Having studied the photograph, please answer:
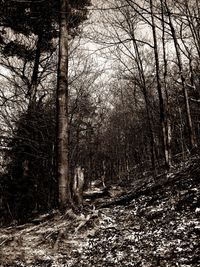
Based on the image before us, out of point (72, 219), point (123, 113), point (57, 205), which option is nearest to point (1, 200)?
point (57, 205)

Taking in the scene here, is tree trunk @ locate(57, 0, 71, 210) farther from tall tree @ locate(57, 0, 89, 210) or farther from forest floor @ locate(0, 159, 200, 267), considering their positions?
forest floor @ locate(0, 159, 200, 267)

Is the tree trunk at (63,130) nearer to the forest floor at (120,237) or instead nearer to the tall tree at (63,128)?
the tall tree at (63,128)

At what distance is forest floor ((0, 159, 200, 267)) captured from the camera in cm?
375

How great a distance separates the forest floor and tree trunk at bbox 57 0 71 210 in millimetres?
577

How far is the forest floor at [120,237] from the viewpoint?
3.75 metres

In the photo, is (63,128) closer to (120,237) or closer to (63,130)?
(63,130)

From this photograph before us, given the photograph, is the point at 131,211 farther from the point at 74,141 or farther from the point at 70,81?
the point at 70,81

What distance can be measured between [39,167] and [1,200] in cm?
196

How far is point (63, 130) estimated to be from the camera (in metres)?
6.51

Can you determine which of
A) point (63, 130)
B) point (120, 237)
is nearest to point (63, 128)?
point (63, 130)

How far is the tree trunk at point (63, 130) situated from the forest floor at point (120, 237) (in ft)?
1.89

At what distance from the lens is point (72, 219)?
551 cm

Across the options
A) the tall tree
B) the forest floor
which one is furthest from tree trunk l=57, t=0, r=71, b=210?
the forest floor

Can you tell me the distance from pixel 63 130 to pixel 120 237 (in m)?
2.84
